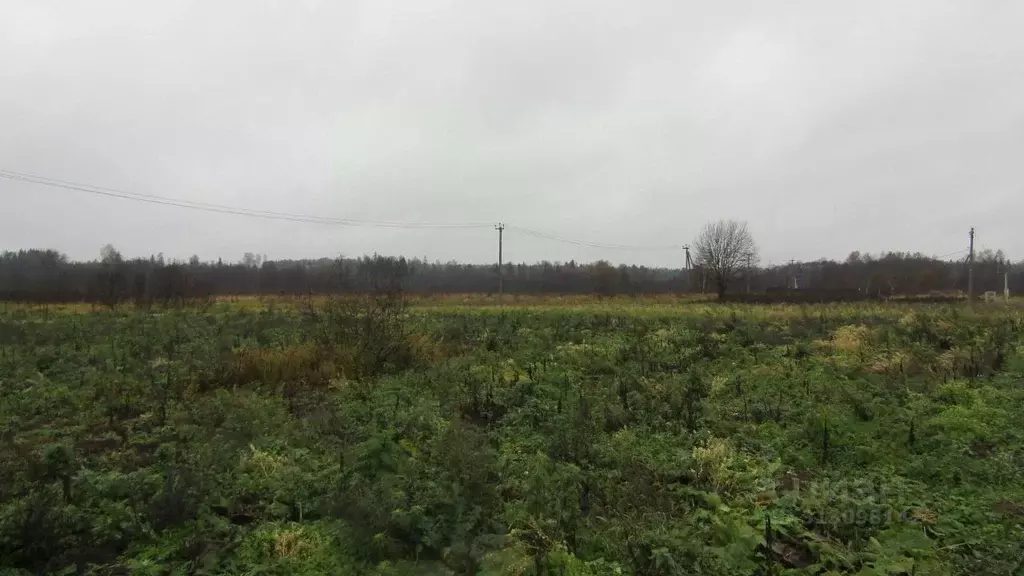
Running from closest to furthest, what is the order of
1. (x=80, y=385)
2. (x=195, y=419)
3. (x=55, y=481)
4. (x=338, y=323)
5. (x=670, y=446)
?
(x=55, y=481) → (x=670, y=446) → (x=195, y=419) → (x=80, y=385) → (x=338, y=323)

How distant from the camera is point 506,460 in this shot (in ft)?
22.5

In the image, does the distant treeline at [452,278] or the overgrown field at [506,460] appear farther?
the distant treeline at [452,278]

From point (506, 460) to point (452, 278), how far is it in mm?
79527

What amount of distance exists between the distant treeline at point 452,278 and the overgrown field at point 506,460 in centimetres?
1905

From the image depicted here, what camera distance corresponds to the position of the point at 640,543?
4.73 metres

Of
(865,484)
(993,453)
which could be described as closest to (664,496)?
(865,484)

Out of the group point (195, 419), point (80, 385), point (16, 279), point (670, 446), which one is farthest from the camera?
point (16, 279)

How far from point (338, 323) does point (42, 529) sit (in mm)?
8066

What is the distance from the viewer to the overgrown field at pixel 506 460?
15.8 ft

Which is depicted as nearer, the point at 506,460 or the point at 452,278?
the point at 506,460

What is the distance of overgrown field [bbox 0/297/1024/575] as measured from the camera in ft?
15.8

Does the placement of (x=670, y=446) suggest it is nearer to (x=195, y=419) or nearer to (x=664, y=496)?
(x=664, y=496)

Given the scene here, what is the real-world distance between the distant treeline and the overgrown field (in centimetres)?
1905

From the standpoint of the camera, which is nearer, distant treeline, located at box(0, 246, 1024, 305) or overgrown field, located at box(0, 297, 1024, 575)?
overgrown field, located at box(0, 297, 1024, 575)
